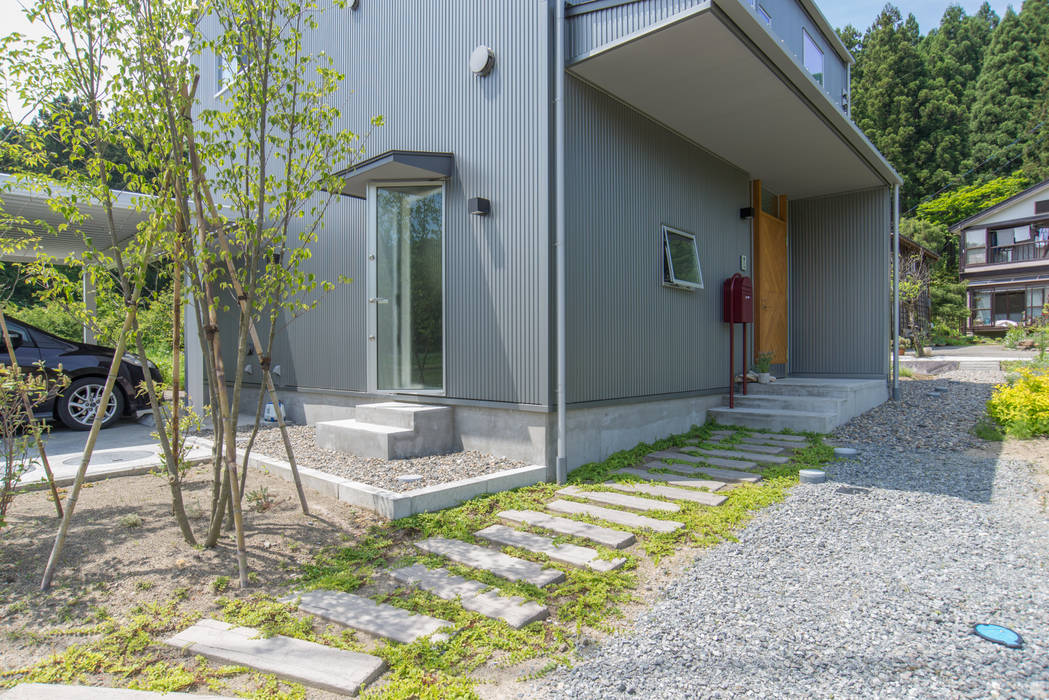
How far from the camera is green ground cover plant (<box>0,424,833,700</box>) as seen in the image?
198 centimetres

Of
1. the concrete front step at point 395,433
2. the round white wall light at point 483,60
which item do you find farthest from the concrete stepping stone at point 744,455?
the round white wall light at point 483,60

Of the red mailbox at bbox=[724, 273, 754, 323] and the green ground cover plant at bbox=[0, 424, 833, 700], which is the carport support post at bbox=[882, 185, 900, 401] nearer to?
the red mailbox at bbox=[724, 273, 754, 323]

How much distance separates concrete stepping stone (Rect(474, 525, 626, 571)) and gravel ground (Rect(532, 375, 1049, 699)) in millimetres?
383

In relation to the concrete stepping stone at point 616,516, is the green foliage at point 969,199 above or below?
above

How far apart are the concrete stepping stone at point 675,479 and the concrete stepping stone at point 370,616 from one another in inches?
96.8

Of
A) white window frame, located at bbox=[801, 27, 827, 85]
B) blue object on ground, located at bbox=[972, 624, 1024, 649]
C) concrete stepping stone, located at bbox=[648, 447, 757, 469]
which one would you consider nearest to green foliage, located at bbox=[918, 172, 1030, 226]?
white window frame, located at bbox=[801, 27, 827, 85]

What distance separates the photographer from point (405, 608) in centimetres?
247

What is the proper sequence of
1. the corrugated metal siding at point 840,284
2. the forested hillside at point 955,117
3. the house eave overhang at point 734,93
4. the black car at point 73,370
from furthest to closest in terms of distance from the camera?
1. the forested hillside at point 955,117
2. the corrugated metal siding at point 840,284
3. the black car at point 73,370
4. the house eave overhang at point 734,93

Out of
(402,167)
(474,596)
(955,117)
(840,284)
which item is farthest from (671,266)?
(955,117)

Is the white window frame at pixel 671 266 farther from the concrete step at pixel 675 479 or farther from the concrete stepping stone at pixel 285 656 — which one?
the concrete stepping stone at pixel 285 656

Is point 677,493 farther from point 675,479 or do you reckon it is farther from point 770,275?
point 770,275

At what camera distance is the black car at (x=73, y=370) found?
639 cm

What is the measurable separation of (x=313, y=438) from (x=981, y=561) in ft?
17.4

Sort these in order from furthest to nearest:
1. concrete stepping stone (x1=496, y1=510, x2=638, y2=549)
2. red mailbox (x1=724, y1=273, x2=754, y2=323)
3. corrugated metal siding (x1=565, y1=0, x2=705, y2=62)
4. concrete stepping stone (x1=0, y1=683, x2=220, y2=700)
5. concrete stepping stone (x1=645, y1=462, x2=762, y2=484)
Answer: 1. red mailbox (x1=724, y1=273, x2=754, y2=323)
2. concrete stepping stone (x1=645, y1=462, x2=762, y2=484)
3. corrugated metal siding (x1=565, y1=0, x2=705, y2=62)
4. concrete stepping stone (x1=496, y1=510, x2=638, y2=549)
5. concrete stepping stone (x1=0, y1=683, x2=220, y2=700)
